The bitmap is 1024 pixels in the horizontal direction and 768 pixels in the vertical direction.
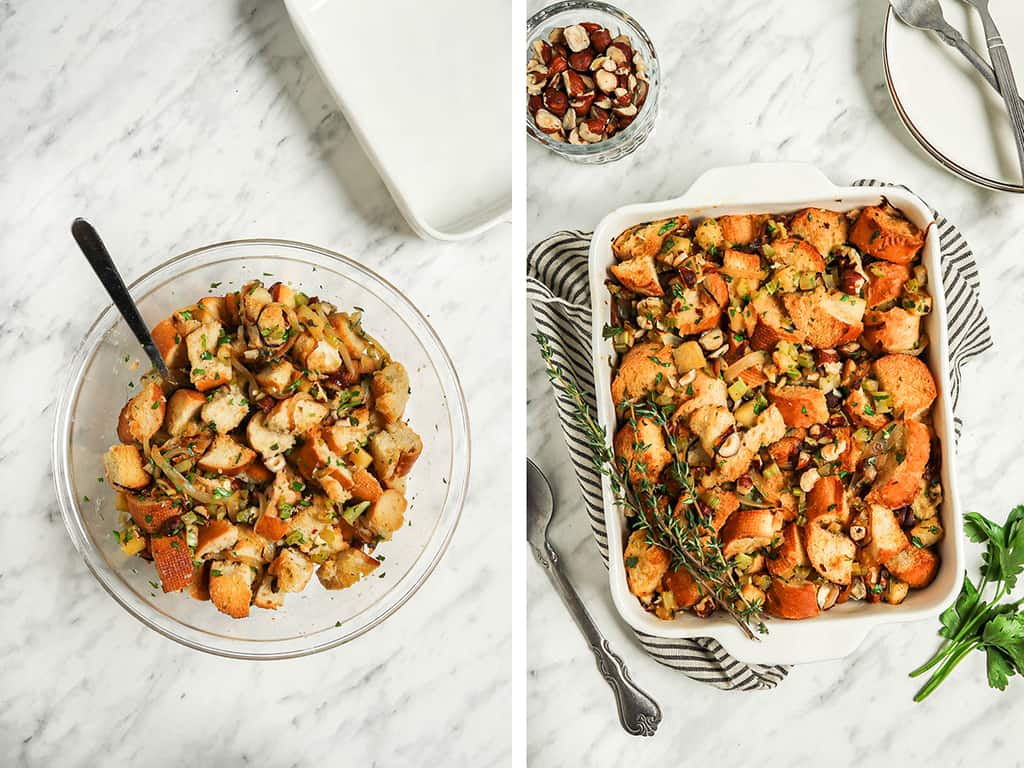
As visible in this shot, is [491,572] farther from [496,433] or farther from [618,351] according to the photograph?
[618,351]

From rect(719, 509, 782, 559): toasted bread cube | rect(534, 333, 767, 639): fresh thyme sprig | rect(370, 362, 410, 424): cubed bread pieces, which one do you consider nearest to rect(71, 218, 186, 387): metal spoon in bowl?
rect(370, 362, 410, 424): cubed bread pieces

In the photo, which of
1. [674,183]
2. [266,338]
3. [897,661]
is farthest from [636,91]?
[897,661]

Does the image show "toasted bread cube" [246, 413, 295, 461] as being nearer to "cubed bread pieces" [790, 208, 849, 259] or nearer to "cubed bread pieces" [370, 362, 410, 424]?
"cubed bread pieces" [370, 362, 410, 424]

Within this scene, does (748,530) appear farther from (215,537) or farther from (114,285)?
(114,285)

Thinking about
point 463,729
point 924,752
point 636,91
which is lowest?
point 924,752

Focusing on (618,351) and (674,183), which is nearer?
(618,351)

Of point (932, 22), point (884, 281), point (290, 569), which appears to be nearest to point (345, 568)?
point (290, 569)
